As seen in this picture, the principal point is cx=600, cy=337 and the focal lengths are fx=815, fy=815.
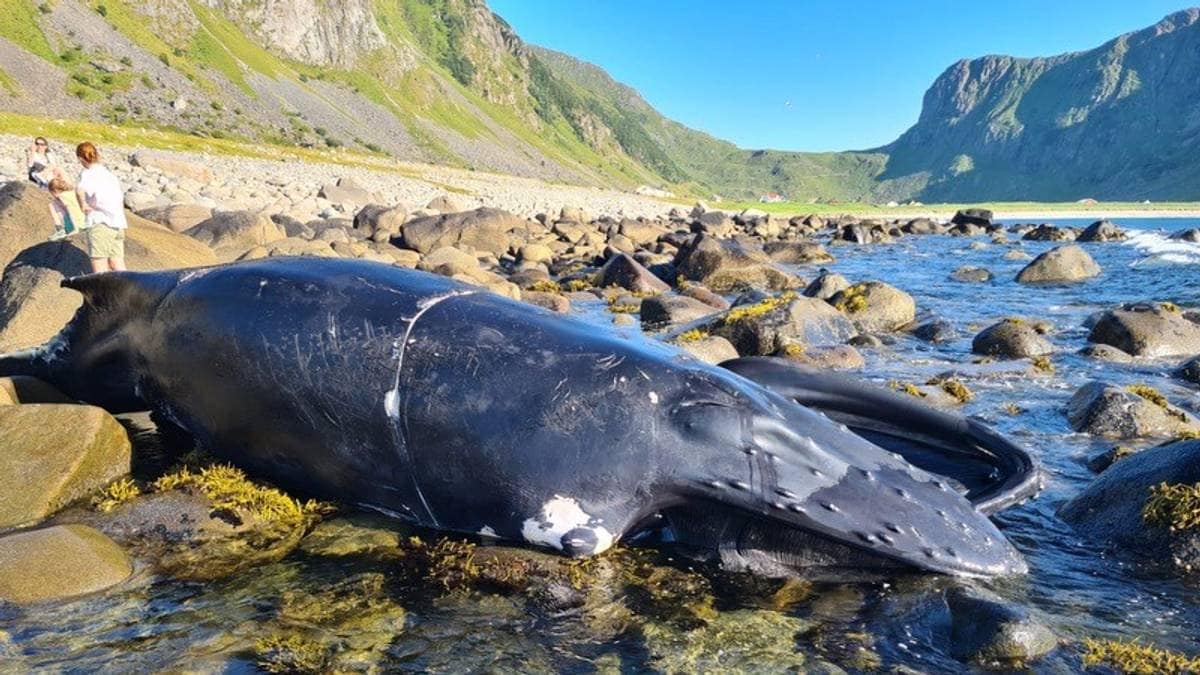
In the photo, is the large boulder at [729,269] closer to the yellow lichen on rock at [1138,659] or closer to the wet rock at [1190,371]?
the wet rock at [1190,371]

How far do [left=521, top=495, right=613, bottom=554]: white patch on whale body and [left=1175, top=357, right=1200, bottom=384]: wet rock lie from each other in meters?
8.99

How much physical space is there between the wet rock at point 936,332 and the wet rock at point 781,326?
4.37ft

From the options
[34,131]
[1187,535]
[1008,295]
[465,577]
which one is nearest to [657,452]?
[465,577]

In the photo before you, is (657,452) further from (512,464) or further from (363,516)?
(363,516)

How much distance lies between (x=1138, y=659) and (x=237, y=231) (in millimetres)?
16605

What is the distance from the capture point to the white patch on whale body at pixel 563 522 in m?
4.25

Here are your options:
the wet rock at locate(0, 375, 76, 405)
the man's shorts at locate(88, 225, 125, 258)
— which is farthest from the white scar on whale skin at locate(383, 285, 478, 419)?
the man's shorts at locate(88, 225, 125, 258)

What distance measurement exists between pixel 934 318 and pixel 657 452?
12081mm

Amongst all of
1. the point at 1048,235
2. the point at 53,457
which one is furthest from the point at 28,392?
the point at 1048,235

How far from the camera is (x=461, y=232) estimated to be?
86.5 ft

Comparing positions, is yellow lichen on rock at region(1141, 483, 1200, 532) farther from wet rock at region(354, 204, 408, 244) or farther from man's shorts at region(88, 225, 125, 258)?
wet rock at region(354, 204, 408, 244)

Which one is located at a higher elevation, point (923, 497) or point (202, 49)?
point (202, 49)

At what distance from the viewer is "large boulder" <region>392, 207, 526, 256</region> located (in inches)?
990

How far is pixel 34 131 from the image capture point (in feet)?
172
